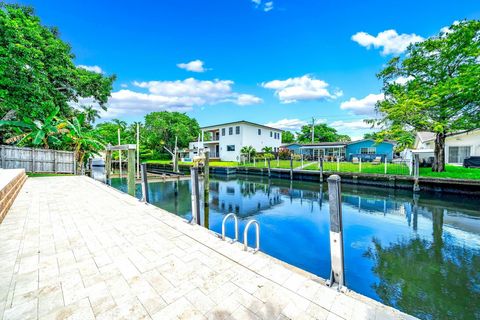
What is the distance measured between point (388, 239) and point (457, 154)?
18.8 meters

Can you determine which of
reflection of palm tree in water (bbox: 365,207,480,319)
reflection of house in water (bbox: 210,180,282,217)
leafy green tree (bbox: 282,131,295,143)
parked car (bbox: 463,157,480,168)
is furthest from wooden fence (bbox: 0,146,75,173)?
leafy green tree (bbox: 282,131,295,143)

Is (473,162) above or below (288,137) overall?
below

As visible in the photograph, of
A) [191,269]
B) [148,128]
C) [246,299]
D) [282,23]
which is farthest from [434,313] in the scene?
[148,128]

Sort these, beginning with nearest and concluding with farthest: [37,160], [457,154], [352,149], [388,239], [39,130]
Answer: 1. [388,239]
2. [39,130]
3. [37,160]
4. [457,154]
5. [352,149]

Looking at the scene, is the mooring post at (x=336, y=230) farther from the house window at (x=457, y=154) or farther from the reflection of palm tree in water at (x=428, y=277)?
the house window at (x=457, y=154)

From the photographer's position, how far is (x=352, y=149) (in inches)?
1142

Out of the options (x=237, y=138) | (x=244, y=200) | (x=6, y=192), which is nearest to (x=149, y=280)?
(x=6, y=192)

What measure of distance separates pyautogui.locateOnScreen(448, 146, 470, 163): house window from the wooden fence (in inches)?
1287

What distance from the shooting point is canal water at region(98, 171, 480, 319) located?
4066 millimetres

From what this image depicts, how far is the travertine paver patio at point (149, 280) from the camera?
6.80ft

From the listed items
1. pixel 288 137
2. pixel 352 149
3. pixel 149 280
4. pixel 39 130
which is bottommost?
pixel 149 280

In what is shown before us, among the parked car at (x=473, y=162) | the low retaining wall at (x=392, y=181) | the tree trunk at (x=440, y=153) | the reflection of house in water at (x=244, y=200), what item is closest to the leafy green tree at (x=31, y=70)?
the reflection of house in water at (x=244, y=200)

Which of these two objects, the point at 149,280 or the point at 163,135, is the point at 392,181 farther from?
the point at 163,135

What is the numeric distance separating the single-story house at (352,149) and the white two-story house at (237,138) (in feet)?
18.8
